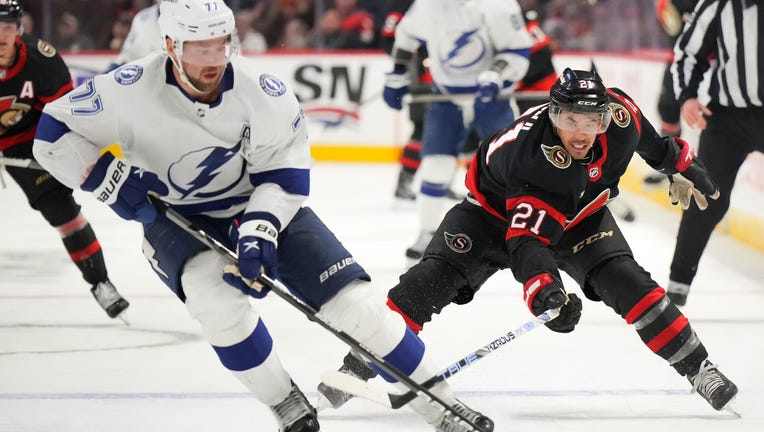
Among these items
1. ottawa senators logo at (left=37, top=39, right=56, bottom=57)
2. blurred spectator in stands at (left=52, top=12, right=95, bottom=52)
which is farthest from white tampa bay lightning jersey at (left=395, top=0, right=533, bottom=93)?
blurred spectator in stands at (left=52, top=12, right=95, bottom=52)

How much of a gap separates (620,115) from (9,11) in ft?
6.78

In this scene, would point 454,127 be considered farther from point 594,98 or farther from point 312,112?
point 312,112

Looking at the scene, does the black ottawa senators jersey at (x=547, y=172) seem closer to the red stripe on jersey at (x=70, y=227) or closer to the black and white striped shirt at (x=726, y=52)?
the black and white striped shirt at (x=726, y=52)

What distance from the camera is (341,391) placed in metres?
2.90

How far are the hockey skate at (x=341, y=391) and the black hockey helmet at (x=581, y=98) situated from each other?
81 centimetres

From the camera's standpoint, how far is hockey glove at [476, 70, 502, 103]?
5.01 metres

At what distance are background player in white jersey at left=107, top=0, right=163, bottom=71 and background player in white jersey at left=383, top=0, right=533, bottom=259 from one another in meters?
1.24

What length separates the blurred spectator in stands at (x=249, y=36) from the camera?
8.29 m

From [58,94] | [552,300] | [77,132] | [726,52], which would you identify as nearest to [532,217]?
[552,300]

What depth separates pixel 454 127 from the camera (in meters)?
5.02

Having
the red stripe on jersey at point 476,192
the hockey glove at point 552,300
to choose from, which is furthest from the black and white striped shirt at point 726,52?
the hockey glove at point 552,300

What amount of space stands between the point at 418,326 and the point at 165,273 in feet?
2.31

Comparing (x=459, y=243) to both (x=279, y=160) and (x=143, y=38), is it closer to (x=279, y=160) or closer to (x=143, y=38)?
(x=279, y=160)

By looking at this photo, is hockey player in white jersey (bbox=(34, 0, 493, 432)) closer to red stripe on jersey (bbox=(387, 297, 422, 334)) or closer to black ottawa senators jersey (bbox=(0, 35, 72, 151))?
red stripe on jersey (bbox=(387, 297, 422, 334))
